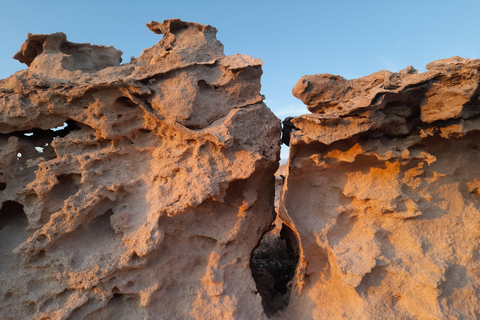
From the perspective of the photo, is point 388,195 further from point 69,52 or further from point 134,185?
point 69,52

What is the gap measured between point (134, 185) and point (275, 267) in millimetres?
3125

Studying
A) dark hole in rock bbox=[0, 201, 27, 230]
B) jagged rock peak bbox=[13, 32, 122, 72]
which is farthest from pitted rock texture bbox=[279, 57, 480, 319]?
dark hole in rock bbox=[0, 201, 27, 230]

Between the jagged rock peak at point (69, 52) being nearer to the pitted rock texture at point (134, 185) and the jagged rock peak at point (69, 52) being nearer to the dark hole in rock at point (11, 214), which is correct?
the pitted rock texture at point (134, 185)

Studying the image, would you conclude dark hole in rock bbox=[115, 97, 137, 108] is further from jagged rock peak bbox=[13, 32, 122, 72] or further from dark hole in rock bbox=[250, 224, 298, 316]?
dark hole in rock bbox=[250, 224, 298, 316]

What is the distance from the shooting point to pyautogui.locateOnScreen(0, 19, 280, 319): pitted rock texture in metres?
3.21

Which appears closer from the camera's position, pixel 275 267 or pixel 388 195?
pixel 388 195

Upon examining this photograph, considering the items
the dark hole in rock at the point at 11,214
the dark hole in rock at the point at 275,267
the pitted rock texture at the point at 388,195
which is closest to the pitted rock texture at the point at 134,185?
the dark hole in rock at the point at 11,214

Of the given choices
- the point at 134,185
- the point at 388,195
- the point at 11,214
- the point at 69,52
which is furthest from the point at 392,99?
the point at 11,214

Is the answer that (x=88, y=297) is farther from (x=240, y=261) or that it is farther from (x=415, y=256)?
(x=415, y=256)

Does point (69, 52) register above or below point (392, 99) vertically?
above

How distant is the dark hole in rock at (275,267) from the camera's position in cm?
421

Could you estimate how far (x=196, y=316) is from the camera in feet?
10.9

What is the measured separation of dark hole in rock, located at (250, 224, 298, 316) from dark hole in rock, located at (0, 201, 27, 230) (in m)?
3.13

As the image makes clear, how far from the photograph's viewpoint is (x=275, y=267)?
17.9 ft
